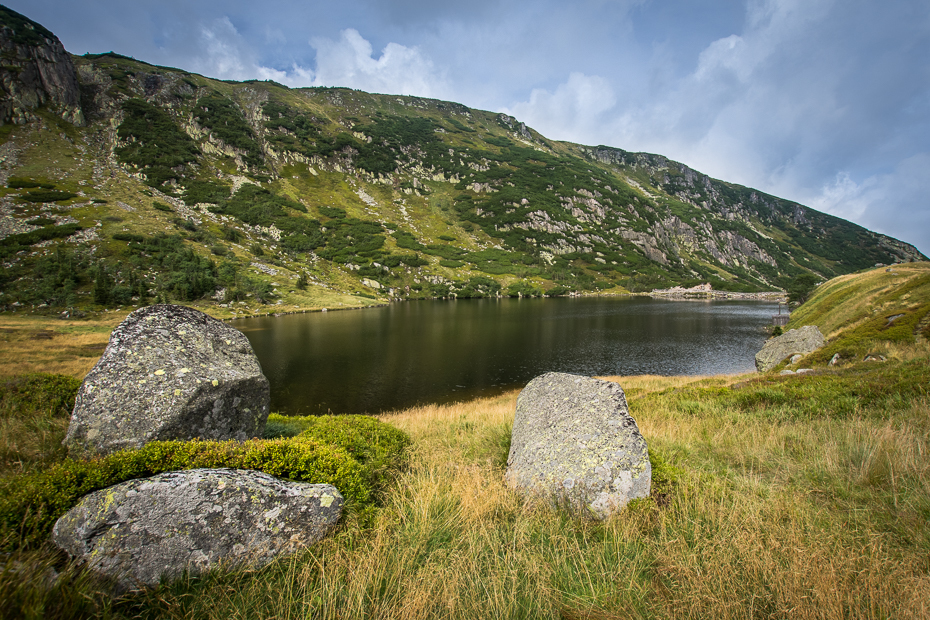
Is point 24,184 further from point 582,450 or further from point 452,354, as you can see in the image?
point 582,450

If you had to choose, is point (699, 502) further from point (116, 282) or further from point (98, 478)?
point (116, 282)

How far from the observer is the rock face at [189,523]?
9.64ft

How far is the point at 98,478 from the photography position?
3436mm

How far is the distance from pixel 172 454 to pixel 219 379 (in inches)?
108

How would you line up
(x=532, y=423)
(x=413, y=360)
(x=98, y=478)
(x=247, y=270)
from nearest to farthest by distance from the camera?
1. (x=98, y=478)
2. (x=532, y=423)
3. (x=413, y=360)
4. (x=247, y=270)

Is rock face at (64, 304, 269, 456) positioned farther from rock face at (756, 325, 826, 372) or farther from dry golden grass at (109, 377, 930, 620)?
rock face at (756, 325, 826, 372)

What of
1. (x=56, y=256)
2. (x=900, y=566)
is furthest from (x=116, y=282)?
(x=900, y=566)

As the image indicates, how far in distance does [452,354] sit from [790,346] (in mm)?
28752

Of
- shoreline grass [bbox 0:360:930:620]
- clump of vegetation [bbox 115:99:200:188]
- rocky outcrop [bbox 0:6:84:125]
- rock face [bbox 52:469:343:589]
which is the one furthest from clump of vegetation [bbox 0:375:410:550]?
rocky outcrop [bbox 0:6:84:125]

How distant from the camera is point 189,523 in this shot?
324 centimetres

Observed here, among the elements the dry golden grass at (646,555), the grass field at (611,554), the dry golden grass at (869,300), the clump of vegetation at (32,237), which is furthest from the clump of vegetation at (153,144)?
the dry golden grass at (869,300)

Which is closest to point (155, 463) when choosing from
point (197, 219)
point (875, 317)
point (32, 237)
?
point (875, 317)

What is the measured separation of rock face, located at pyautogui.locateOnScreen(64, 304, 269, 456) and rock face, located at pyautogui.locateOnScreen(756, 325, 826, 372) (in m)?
29.9

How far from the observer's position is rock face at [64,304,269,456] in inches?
217
